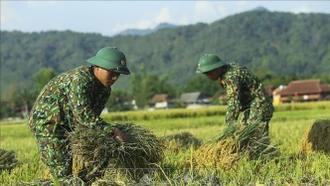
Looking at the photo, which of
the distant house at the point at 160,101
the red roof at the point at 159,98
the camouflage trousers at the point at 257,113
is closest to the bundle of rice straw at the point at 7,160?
the camouflage trousers at the point at 257,113

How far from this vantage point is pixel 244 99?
704cm

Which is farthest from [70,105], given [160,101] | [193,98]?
Answer: [193,98]

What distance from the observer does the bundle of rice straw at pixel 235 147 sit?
6.01 m

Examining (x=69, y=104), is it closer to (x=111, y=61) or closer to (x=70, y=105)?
(x=70, y=105)

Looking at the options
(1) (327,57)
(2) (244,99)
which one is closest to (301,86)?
(2) (244,99)

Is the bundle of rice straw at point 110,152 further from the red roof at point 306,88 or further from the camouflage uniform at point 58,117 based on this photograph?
the red roof at point 306,88

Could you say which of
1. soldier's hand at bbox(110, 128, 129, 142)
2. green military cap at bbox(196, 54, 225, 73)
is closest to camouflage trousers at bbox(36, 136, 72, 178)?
soldier's hand at bbox(110, 128, 129, 142)

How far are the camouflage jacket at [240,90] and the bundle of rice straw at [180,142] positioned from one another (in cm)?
163

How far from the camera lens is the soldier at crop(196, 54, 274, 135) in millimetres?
6422

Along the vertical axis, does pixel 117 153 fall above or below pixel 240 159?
above

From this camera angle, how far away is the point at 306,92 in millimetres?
70062

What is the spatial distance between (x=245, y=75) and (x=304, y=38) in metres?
197

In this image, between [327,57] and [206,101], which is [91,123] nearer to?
[206,101]

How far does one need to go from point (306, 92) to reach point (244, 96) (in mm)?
66044
